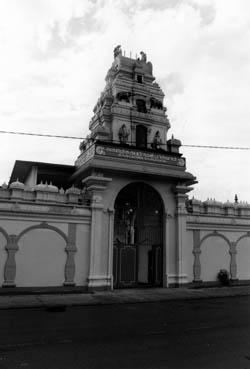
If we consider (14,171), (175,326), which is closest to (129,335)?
(175,326)

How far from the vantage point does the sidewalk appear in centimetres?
1393

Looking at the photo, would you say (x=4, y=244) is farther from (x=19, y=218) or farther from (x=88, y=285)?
(x=88, y=285)

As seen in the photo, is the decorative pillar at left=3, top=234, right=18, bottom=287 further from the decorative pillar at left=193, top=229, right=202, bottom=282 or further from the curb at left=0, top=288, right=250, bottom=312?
the decorative pillar at left=193, top=229, right=202, bottom=282

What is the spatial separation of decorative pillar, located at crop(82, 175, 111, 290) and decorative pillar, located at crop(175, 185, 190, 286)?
4.26 metres

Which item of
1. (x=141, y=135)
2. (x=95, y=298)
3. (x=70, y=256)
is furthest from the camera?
(x=141, y=135)

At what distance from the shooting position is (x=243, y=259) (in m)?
22.7

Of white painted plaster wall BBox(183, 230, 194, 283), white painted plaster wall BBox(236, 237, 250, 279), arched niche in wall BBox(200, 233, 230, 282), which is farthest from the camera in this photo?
white painted plaster wall BBox(236, 237, 250, 279)

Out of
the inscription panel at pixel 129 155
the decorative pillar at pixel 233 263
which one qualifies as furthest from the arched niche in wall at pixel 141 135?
the decorative pillar at pixel 233 263

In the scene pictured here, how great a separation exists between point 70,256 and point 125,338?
10.0 metres

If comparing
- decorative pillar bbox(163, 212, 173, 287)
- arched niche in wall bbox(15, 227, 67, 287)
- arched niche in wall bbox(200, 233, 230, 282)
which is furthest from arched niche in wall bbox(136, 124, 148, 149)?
arched niche in wall bbox(15, 227, 67, 287)

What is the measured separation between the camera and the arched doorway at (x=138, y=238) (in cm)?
1950

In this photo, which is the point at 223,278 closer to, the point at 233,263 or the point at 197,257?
the point at 233,263

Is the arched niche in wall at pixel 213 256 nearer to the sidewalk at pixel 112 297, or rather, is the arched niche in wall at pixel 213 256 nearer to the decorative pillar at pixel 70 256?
the sidewalk at pixel 112 297

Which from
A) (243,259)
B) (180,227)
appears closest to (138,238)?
(180,227)
